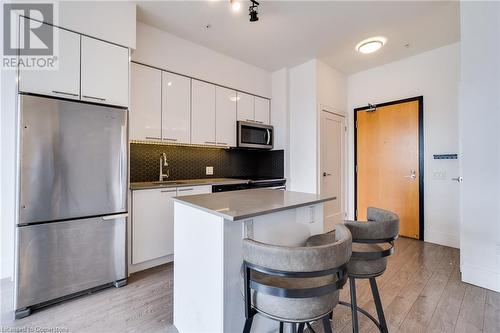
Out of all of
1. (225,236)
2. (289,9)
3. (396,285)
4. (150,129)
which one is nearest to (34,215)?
(150,129)

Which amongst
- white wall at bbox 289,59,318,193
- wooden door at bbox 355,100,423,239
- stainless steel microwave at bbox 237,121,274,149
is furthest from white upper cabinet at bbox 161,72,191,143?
wooden door at bbox 355,100,423,239

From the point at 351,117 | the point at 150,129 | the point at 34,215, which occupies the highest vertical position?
the point at 351,117

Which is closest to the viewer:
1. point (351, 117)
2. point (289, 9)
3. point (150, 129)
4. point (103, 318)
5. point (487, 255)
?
point (103, 318)

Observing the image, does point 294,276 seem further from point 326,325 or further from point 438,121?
point 438,121

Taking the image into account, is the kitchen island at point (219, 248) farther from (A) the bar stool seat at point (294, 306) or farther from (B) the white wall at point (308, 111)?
(B) the white wall at point (308, 111)

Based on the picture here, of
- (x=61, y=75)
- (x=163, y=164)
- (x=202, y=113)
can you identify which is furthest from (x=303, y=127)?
(x=61, y=75)

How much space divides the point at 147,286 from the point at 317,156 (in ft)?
9.16

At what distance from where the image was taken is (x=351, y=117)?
14.1 feet

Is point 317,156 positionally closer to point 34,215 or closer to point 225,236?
point 225,236

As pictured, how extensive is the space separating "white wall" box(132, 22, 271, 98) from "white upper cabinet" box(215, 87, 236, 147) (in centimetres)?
16

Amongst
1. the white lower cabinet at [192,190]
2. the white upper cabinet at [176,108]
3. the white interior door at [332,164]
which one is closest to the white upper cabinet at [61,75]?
the white upper cabinet at [176,108]

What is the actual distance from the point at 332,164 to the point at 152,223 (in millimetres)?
2953

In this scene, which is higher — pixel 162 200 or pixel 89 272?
pixel 162 200

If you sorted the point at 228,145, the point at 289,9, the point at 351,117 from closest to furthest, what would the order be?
the point at 289,9
the point at 228,145
the point at 351,117
